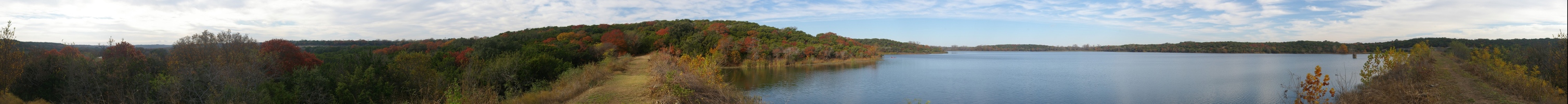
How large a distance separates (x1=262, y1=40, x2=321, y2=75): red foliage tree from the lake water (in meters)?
15.0

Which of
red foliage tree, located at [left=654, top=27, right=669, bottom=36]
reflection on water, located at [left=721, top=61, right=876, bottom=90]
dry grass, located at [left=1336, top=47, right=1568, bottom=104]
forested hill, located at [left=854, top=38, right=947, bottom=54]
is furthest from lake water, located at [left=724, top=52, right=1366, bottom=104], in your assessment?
forested hill, located at [left=854, top=38, right=947, bottom=54]

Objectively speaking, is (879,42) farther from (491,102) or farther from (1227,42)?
(491,102)

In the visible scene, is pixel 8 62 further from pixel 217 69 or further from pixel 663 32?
pixel 663 32

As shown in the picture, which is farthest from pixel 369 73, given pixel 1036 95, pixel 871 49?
pixel 871 49

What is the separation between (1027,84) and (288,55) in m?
25.6

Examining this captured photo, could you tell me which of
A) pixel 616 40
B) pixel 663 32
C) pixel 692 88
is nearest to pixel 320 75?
pixel 692 88

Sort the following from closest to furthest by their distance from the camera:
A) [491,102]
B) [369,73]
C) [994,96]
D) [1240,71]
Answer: [491,102] < [369,73] < [994,96] < [1240,71]

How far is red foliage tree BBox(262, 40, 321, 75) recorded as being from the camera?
2477cm

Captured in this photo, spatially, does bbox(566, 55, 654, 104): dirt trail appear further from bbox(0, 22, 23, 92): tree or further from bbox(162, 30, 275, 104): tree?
bbox(0, 22, 23, 92): tree

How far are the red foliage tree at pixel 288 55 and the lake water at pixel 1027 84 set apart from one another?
15046 mm

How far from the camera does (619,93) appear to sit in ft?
44.5

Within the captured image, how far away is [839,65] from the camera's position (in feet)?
120

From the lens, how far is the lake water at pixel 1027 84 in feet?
51.8

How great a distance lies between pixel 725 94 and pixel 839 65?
23859 mm
